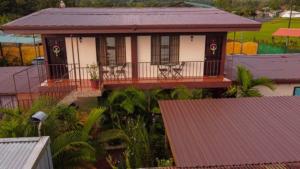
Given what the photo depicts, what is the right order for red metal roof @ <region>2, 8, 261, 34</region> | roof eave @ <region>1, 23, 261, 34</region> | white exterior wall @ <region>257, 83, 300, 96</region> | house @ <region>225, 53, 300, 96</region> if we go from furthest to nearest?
white exterior wall @ <region>257, 83, 300, 96</region>, house @ <region>225, 53, 300, 96</region>, red metal roof @ <region>2, 8, 261, 34</region>, roof eave @ <region>1, 23, 261, 34</region>

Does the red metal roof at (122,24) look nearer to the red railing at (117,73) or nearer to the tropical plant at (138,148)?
the red railing at (117,73)

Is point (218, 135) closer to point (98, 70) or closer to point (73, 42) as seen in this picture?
point (98, 70)

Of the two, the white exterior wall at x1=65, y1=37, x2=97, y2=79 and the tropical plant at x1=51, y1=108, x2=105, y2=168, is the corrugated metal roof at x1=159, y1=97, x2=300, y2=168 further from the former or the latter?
the white exterior wall at x1=65, y1=37, x2=97, y2=79

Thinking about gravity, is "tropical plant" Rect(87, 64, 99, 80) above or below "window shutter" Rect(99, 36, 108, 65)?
below

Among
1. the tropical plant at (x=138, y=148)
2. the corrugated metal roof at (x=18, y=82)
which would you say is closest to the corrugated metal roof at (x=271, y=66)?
the tropical plant at (x=138, y=148)

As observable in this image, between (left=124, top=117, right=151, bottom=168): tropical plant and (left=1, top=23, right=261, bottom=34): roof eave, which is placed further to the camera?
(left=1, top=23, right=261, bottom=34): roof eave

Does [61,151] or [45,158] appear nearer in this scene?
[45,158]

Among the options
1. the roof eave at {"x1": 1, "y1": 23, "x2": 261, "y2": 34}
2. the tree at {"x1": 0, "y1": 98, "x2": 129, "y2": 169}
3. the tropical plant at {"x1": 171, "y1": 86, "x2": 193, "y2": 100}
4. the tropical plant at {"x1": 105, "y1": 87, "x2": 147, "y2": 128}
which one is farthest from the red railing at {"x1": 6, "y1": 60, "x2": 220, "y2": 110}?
the tree at {"x1": 0, "y1": 98, "x2": 129, "y2": 169}

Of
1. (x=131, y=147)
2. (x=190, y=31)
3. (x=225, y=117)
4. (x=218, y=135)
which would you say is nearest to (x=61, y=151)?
(x=131, y=147)
